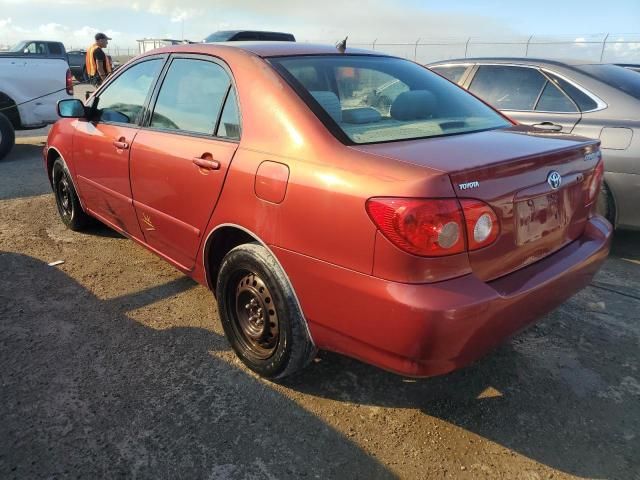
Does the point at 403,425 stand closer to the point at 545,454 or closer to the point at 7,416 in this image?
the point at 545,454

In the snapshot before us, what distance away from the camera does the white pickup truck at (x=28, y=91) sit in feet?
25.8

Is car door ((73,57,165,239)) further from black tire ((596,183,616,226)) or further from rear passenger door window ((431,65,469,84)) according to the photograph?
black tire ((596,183,616,226))

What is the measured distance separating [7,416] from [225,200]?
1383 mm

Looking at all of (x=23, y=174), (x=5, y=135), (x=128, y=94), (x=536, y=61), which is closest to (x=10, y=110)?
(x=5, y=135)

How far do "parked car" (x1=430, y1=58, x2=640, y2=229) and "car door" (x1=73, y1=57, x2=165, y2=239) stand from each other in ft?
9.74

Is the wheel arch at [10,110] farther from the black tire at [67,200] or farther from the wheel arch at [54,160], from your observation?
the black tire at [67,200]

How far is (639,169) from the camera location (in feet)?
13.2

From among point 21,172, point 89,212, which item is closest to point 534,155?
point 89,212

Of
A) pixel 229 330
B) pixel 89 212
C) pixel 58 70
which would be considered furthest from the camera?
pixel 58 70

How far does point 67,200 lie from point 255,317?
9.77 feet

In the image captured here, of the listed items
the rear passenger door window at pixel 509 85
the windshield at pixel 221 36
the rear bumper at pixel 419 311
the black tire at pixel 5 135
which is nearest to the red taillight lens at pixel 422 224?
the rear bumper at pixel 419 311

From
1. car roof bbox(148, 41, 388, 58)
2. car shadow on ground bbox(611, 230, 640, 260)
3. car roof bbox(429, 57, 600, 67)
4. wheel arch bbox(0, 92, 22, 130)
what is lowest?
car shadow on ground bbox(611, 230, 640, 260)

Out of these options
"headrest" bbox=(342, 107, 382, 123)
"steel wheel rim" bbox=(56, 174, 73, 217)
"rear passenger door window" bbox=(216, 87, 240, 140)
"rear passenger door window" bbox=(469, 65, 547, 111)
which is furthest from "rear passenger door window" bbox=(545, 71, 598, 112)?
"steel wheel rim" bbox=(56, 174, 73, 217)

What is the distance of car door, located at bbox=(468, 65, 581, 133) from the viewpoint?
179 inches
